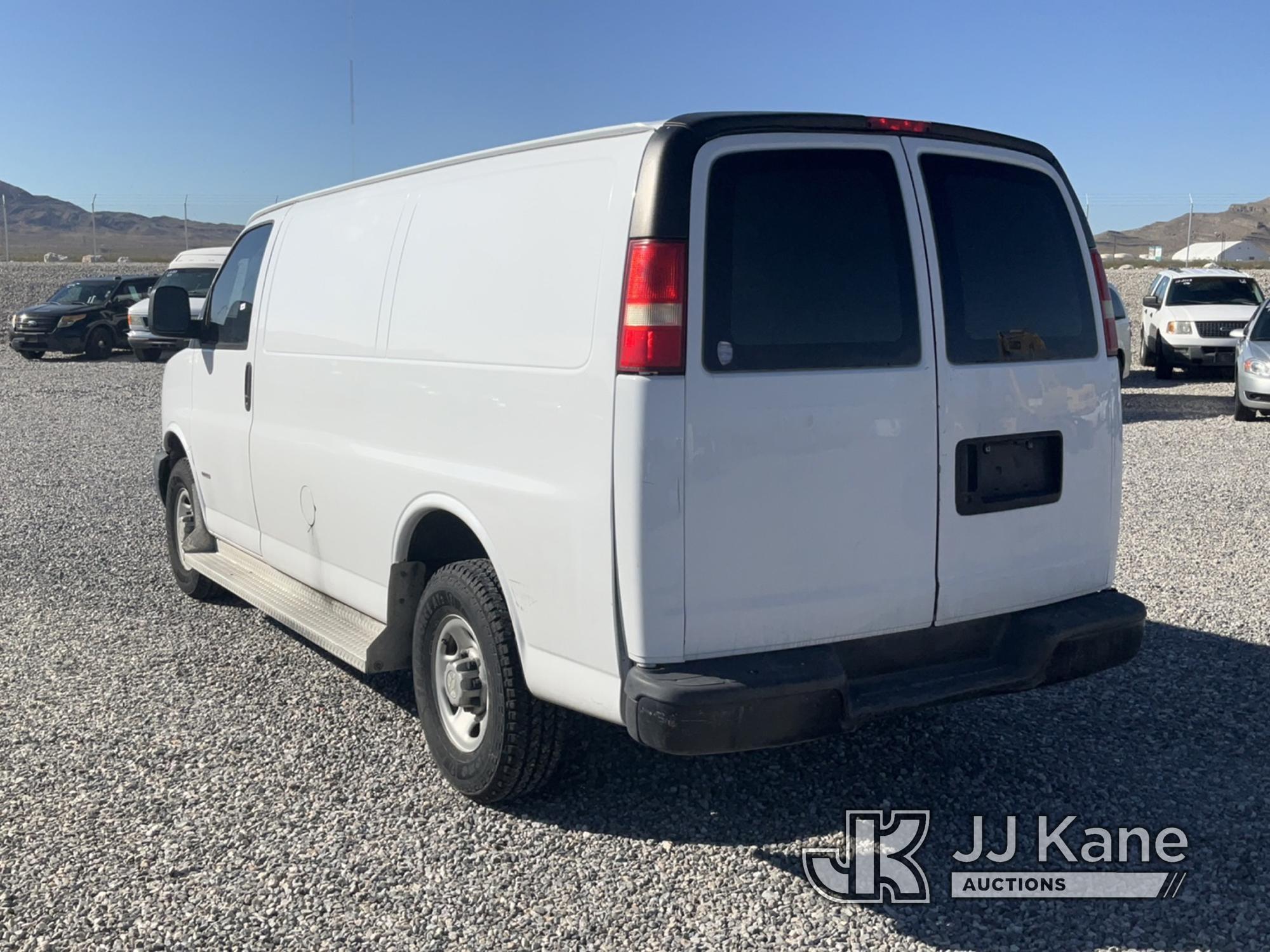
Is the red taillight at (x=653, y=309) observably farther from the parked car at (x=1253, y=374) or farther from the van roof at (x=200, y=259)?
the van roof at (x=200, y=259)

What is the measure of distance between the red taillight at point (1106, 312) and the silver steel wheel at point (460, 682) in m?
2.46

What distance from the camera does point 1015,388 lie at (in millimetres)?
3998

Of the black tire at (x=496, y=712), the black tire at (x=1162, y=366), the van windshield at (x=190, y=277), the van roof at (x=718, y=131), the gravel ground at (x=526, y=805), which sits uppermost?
the van windshield at (x=190, y=277)

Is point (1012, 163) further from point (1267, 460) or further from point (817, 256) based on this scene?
point (1267, 460)

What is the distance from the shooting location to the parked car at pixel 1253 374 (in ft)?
48.3

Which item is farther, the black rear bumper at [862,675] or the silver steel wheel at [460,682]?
the silver steel wheel at [460,682]

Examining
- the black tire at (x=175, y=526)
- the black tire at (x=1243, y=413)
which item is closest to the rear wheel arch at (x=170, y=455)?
the black tire at (x=175, y=526)

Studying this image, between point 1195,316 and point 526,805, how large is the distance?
1895 cm

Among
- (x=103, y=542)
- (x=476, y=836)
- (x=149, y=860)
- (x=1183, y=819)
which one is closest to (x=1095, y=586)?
(x=1183, y=819)

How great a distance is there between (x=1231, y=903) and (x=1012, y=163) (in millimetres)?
2447

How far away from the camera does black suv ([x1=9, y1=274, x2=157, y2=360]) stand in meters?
26.2

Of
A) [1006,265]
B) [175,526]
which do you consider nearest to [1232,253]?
[175,526]

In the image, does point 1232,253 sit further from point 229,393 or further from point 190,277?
point 229,393

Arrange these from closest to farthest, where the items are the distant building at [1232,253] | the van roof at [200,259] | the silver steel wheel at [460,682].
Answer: the silver steel wheel at [460,682], the van roof at [200,259], the distant building at [1232,253]
